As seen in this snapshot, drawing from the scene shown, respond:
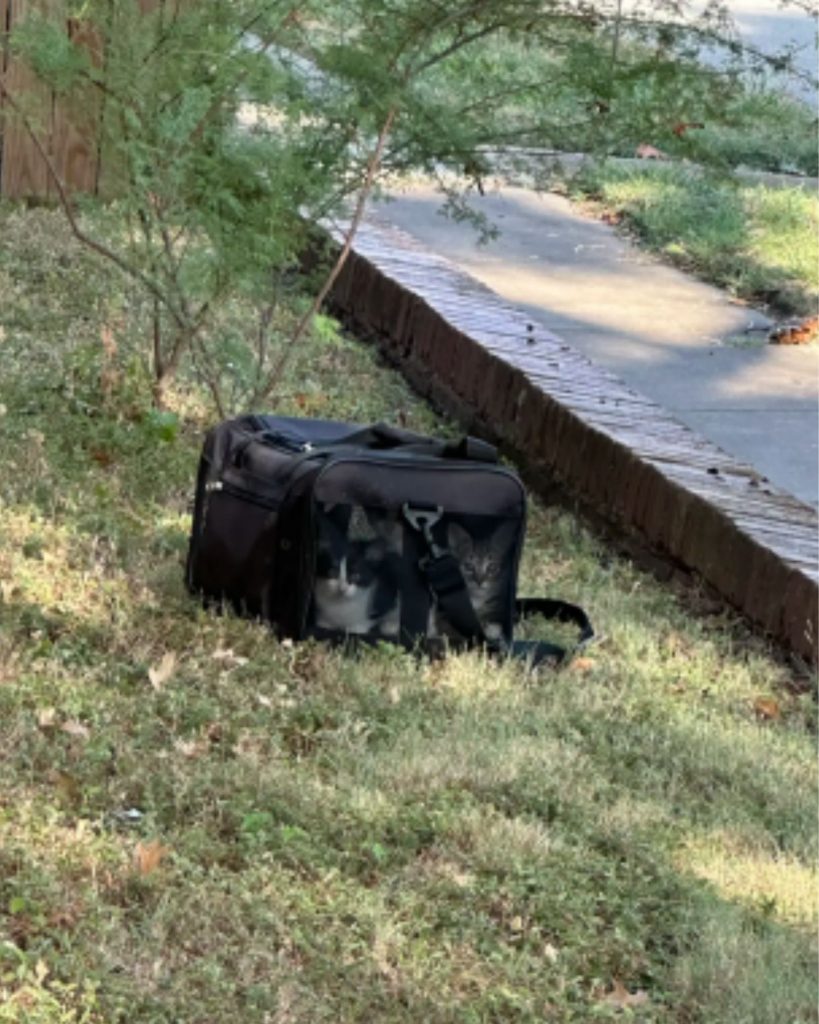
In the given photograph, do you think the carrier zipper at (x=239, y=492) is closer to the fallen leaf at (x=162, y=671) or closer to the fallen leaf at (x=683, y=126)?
the fallen leaf at (x=162, y=671)

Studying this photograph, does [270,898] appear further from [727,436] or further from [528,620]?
[727,436]

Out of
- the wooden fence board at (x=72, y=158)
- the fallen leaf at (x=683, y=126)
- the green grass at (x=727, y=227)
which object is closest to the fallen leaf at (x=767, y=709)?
the fallen leaf at (x=683, y=126)

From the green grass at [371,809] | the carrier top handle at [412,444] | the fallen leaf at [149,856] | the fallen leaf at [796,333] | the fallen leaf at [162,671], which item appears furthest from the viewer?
the fallen leaf at [796,333]

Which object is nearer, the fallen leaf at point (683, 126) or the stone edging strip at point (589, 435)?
the stone edging strip at point (589, 435)

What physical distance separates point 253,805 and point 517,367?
261 cm

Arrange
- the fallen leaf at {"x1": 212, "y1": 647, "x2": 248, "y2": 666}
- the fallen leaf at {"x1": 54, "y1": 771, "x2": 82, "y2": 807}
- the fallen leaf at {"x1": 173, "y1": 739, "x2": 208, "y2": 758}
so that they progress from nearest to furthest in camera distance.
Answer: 1. the fallen leaf at {"x1": 54, "y1": 771, "x2": 82, "y2": 807}
2. the fallen leaf at {"x1": 173, "y1": 739, "x2": 208, "y2": 758}
3. the fallen leaf at {"x1": 212, "y1": 647, "x2": 248, "y2": 666}

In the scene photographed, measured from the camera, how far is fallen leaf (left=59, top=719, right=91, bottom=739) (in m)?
3.75

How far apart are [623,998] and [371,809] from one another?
0.63m

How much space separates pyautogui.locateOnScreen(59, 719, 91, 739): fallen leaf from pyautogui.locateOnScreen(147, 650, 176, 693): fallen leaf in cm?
26

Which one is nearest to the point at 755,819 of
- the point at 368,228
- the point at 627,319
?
the point at 627,319

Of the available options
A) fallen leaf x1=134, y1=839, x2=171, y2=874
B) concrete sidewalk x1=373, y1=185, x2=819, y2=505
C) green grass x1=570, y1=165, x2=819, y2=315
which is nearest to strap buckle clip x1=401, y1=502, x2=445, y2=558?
fallen leaf x1=134, y1=839, x2=171, y2=874

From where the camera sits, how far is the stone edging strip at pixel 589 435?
478cm

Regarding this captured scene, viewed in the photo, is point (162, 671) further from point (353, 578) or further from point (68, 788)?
point (68, 788)

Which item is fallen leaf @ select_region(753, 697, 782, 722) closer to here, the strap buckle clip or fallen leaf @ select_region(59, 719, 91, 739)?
the strap buckle clip
